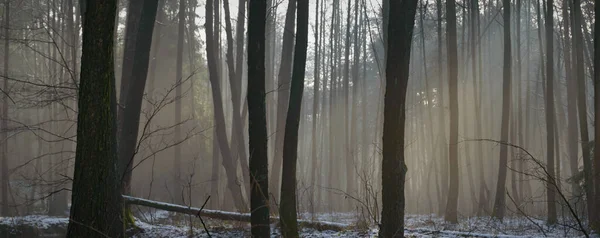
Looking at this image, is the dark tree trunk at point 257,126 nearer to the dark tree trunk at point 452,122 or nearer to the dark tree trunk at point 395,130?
the dark tree trunk at point 395,130

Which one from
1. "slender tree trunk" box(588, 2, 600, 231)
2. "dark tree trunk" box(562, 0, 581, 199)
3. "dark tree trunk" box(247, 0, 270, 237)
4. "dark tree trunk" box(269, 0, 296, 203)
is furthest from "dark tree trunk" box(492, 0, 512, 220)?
"dark tree trunk" box(247, 0, 270, 237)

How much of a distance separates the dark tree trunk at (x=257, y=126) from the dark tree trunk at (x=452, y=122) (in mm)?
8245

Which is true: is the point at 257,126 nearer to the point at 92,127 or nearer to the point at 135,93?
the point at 92,127

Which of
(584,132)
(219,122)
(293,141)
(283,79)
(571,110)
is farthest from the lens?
(571,110)

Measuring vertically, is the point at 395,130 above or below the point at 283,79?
below

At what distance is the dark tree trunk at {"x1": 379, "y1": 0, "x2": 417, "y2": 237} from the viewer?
20.8 ft

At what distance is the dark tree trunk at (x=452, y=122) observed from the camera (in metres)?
13.4

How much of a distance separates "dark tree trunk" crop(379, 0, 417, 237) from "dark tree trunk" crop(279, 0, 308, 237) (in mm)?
1590

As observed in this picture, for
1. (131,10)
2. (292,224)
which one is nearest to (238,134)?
(131,10)

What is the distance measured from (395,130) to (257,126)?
1.81m

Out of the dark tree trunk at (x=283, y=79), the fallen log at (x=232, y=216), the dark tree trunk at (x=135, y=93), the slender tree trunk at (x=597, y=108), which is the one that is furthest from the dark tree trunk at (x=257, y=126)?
the dark tree trunk at (x=283, y=79)

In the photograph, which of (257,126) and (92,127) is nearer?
(92,127)

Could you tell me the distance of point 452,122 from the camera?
44.4 feet

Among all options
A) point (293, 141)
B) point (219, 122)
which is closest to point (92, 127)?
point (293, 141)
